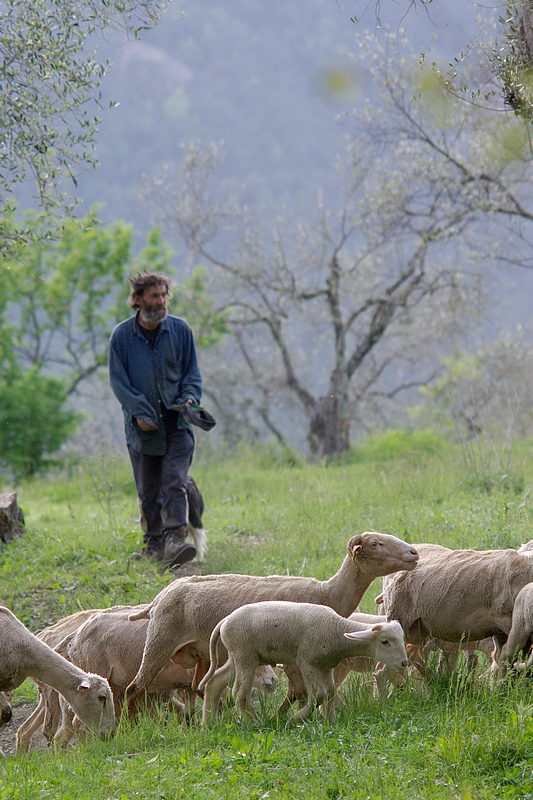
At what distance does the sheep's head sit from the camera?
5.18 meters

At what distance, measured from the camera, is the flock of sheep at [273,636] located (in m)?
4.79

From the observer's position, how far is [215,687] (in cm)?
507

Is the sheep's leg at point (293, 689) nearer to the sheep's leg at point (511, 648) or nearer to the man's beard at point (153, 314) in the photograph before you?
the sheep's leg at point (511, 648)

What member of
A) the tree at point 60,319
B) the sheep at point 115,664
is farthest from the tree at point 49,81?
the tree at point 60,319

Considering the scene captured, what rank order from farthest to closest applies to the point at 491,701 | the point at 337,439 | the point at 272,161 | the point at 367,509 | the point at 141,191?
1. the point at 272,161
2. the point at 141,191
3. the point at 337,439
4. the point at 367,509
5. the point at 491,701

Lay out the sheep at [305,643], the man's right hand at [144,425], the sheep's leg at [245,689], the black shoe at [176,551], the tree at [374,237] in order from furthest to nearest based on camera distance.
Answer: the tree at [374,237] → the man's right hand at [144,425] → the black shoe at [176,551] → the sheep's leg at [245,689] → the sheep at [305,643]

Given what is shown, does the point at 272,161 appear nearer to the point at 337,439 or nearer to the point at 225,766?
the point at 337,439

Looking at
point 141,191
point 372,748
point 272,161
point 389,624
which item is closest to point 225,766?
point 372,748

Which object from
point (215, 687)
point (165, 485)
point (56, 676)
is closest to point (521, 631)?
point (215, 687)

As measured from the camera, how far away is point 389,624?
473 cm

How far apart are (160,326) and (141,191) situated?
19029 millimetres

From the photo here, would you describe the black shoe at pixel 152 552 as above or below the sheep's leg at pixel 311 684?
above

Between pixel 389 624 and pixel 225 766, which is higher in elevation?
pixel 389 624

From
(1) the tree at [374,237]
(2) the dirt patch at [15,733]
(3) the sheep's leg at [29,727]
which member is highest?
(1) the tree at [374,237]
